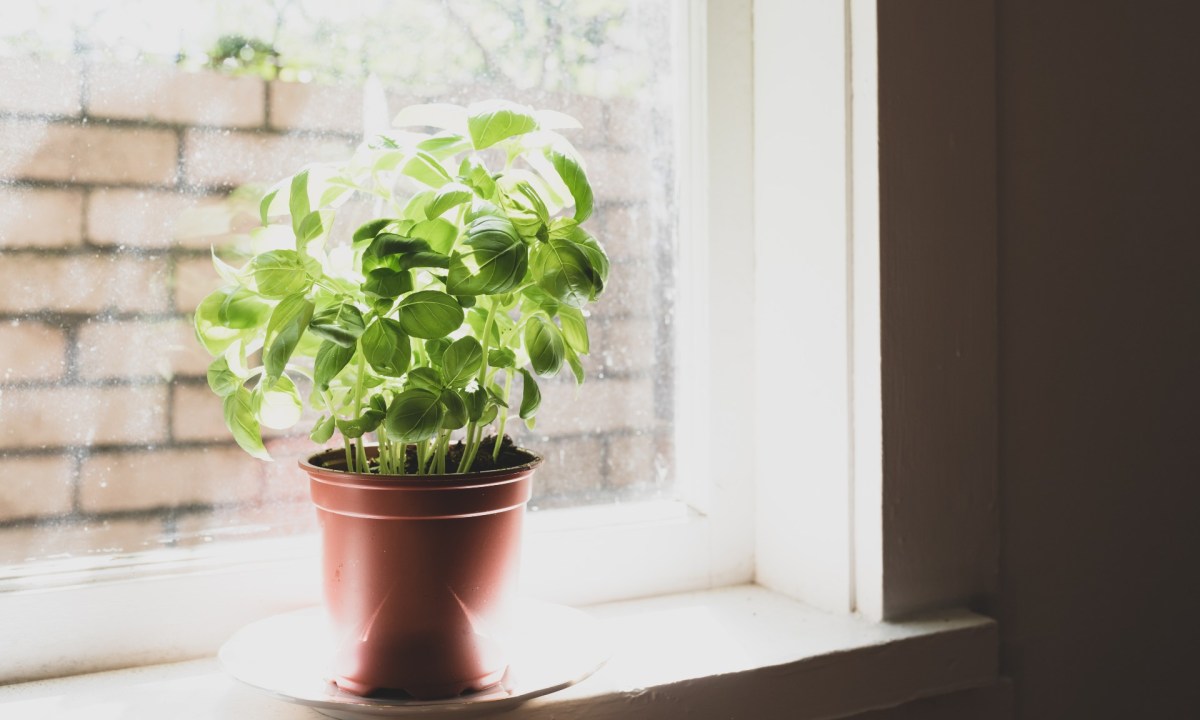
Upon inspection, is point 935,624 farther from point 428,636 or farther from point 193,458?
point 193,458

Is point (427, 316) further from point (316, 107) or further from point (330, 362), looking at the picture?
point (316, 107)

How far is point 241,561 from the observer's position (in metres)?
0.84

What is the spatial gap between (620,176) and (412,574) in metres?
0.53

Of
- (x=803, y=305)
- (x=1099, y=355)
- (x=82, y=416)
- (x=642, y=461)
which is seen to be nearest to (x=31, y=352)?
(x=82, y=416)

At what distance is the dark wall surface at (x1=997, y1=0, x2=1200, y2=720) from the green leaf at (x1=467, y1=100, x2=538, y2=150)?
0.57 meters

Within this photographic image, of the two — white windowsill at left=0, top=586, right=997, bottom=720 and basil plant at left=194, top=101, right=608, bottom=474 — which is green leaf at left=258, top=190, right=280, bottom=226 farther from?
white windowsill at left=0, top=586, right=997, bottom=720

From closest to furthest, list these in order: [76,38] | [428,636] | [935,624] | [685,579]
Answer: [428,636], [76,38], [935,624], [685,579]

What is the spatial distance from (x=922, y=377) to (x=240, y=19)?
0.74m

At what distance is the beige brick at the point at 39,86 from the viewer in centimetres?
77

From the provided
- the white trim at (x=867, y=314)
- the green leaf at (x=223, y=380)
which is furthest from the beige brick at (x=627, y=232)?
the green leaf at (x=223, y=380)

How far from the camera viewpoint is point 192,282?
0.82 meters

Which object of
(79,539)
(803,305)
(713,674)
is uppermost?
(803,305)

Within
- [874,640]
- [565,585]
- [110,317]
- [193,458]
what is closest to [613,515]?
[565,585]

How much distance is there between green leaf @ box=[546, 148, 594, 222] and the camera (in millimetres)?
673
